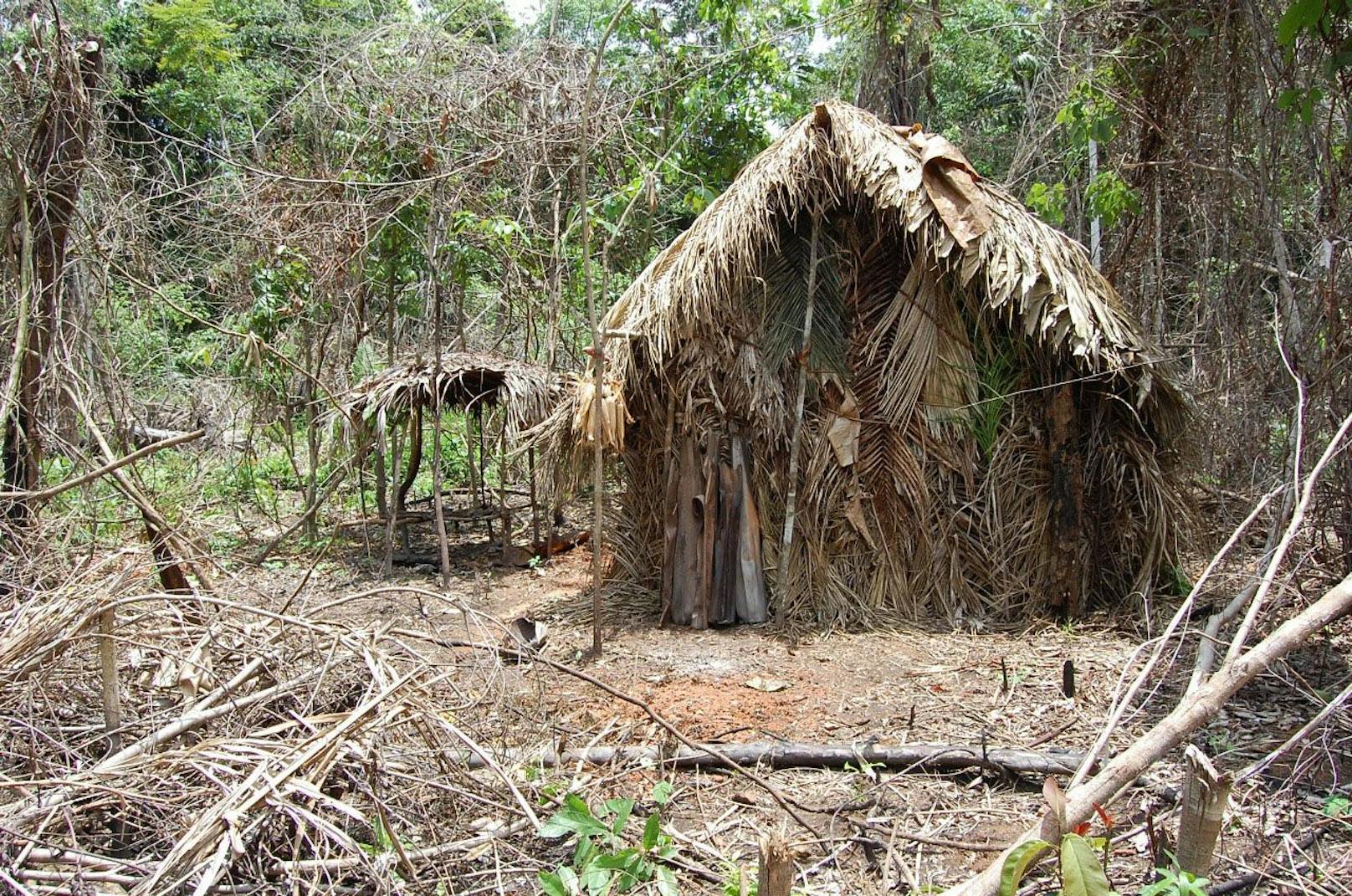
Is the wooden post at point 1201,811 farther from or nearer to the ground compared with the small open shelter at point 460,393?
nearer to the ground

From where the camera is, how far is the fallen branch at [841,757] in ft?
15.0

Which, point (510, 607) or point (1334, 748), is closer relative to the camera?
point (1334, 748)

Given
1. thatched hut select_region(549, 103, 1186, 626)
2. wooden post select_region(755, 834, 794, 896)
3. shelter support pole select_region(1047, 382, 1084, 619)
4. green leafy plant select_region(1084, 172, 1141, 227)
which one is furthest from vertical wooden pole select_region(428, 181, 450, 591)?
wooden post select_region(755, 834, 794, 896)

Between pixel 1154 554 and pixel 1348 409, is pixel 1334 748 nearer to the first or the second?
pixel 1348 409

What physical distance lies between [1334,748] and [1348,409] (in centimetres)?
160

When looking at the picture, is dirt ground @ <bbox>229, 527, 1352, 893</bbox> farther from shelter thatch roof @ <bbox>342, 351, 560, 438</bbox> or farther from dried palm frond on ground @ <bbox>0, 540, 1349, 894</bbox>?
shelter thatch roof @ <bbox>342, 351, 560, 438</bbox>

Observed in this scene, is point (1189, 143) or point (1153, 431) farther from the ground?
point (1189, 143)

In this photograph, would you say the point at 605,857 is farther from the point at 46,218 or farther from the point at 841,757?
the point at 46,218

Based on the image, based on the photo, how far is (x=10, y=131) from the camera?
5.11m

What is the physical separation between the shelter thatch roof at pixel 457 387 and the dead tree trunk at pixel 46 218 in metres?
3.48

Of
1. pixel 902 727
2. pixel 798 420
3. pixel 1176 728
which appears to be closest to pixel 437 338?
pixel 798 420

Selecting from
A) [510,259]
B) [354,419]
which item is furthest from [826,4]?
[354,419]

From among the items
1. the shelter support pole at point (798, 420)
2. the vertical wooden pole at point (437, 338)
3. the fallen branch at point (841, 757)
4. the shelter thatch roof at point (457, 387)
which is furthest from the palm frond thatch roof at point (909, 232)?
the fallen branch at point (841, 757)

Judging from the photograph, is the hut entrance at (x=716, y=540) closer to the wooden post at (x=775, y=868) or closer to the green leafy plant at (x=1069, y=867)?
the wooden post at (x=775, y=868)
